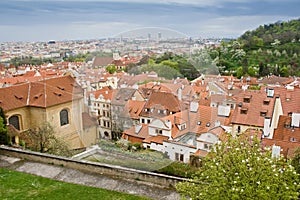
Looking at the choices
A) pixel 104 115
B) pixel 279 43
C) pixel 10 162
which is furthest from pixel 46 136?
pixel 279 43

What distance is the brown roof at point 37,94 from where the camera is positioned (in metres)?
19.8

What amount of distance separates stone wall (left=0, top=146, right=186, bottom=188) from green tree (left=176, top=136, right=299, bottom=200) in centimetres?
299

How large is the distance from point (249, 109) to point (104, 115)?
54.1 ft

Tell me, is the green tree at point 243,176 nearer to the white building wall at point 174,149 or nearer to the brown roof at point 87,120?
the white building wall at point 174,149

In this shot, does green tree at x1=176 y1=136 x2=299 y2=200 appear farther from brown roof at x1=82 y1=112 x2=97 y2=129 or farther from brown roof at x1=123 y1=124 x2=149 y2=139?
brown roof at x1=82 y1=112 x2=97 y2=129

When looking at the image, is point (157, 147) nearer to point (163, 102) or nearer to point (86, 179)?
point (163, 102)

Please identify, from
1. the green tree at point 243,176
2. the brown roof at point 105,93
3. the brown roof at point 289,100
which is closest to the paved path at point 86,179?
the green tree at point 243,176

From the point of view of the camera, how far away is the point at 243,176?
5.17 metres

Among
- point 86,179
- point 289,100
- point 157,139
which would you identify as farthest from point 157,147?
point 289,100

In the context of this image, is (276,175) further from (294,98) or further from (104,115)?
(294,98)

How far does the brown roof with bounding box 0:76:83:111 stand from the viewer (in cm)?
1982

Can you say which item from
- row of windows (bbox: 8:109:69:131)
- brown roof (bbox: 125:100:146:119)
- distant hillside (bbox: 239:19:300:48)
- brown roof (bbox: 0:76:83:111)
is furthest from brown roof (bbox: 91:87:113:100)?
distant hillside (bbox: 239:19:300:48)

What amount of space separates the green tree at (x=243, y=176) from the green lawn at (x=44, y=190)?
3.40m

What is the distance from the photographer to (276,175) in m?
5.12
